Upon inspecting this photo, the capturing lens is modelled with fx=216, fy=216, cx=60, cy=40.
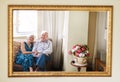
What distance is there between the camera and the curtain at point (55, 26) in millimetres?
2574

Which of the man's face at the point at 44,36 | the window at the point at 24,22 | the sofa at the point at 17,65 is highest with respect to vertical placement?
the window at the point at 24,22

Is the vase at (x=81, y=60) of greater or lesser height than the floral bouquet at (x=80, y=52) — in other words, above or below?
below

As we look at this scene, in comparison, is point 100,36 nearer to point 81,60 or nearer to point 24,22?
point 81,60

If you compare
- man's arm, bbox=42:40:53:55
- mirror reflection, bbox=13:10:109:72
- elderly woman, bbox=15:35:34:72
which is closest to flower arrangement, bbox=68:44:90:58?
mirror reflection, bbox=13:10:109:72

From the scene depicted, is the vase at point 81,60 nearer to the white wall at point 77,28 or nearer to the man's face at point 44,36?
the white wall at point 77,28

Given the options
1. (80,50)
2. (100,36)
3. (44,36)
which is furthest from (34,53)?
(100,36)

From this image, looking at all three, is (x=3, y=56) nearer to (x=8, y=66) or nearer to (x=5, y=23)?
(x=8, y=66)

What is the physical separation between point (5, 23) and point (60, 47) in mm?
713

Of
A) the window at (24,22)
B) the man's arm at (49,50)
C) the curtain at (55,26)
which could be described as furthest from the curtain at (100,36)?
the window at (24,22)

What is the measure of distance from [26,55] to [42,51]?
20cm

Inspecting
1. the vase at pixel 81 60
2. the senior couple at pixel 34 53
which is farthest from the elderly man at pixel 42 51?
the vase at pixel 81 60

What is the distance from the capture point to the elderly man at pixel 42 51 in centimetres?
261

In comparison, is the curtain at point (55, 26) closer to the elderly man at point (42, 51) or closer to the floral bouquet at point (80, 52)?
the elderly man at point (42, 51)

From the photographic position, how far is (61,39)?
260cm
